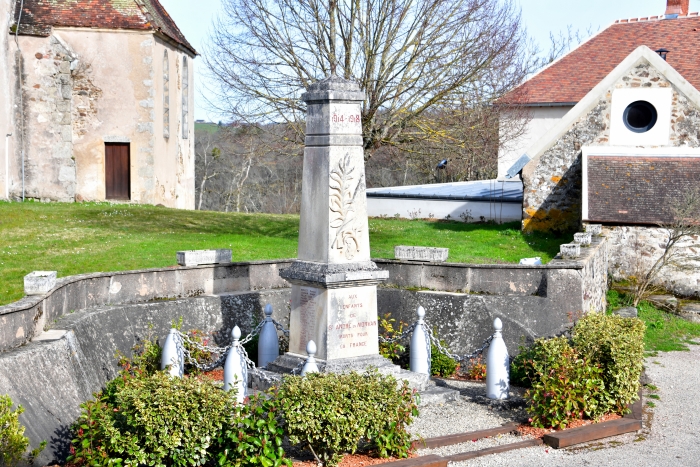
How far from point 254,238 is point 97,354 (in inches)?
344

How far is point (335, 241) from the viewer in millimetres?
9711

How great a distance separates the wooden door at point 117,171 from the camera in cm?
2697

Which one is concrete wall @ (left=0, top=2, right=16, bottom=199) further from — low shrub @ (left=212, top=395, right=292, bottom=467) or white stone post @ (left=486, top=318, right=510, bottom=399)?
low shrub @ (left=212, top=395, right=292, bottom=467)

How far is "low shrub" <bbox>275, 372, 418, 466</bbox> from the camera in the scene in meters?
7.40

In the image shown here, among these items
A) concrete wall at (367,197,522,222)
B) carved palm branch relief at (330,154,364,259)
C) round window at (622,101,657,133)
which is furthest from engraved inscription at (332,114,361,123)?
concrete wall at (367,197,522,222)

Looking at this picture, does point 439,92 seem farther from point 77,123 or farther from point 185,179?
point 185,179

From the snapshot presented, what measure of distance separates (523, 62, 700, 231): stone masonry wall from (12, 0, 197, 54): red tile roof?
13065 mm

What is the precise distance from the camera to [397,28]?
18953 mm

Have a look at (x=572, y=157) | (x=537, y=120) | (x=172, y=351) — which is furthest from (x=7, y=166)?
(x=537, y=120)

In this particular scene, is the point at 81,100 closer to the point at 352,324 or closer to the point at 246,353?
the point at 246,353

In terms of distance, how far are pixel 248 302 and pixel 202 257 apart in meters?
0.93

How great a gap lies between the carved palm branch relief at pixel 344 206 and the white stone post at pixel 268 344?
173cm

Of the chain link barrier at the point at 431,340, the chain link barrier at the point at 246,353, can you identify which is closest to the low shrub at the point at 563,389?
the chain link barrier at the point at 246,353

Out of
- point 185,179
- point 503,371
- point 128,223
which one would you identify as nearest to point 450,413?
point 503,371
